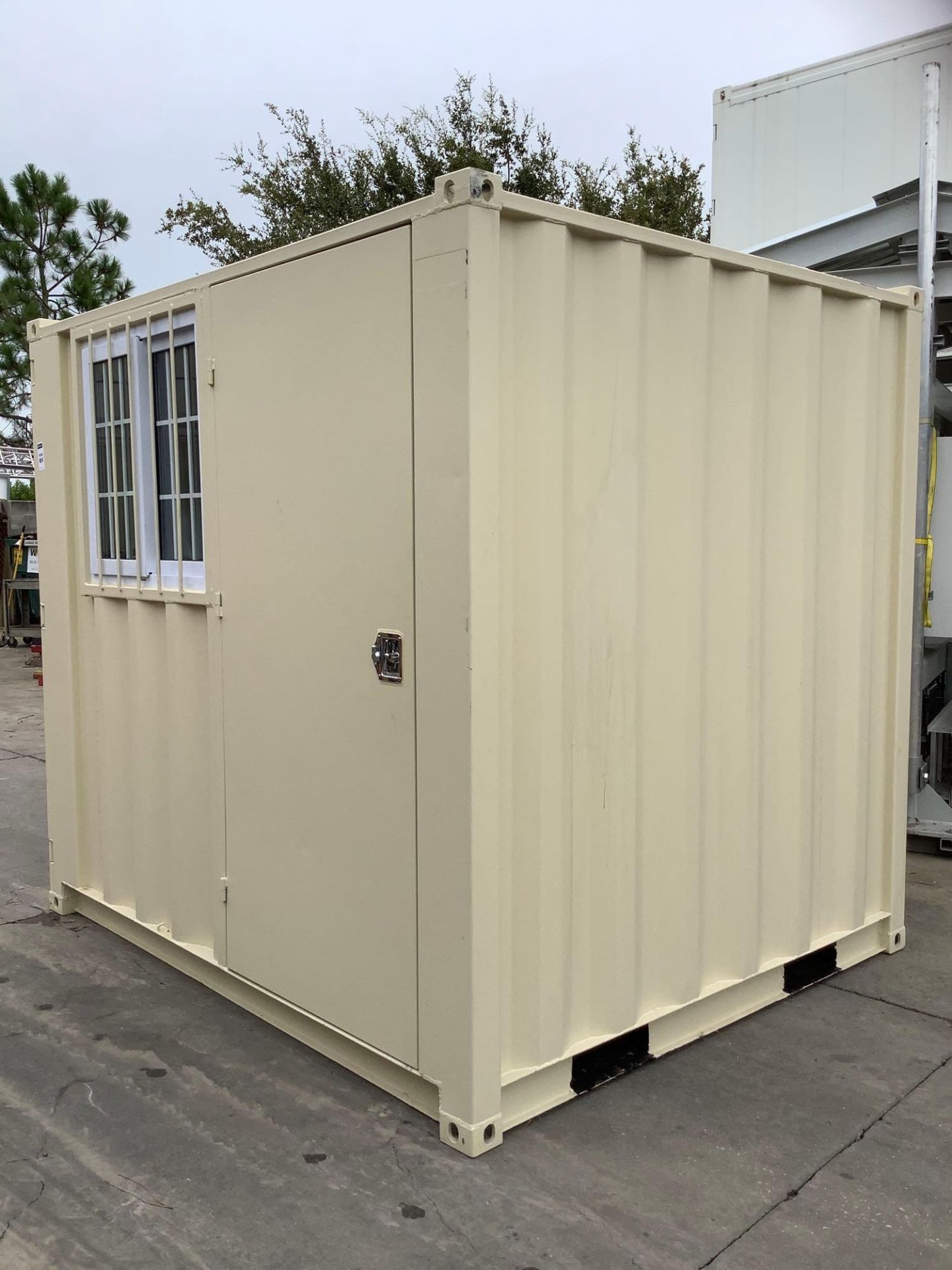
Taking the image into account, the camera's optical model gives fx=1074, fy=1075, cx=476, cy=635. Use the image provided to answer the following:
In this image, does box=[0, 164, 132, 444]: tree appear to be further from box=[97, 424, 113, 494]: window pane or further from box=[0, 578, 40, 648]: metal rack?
box=[97, 424, 113, 494]: window pane

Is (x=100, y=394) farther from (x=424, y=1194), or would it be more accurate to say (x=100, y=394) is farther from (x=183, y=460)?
(x=424, y=1194)

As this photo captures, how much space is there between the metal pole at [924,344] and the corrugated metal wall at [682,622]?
4.70 ft

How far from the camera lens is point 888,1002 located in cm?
376

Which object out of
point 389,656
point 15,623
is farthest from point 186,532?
point 15,623

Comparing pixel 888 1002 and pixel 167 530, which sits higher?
pixel 167 530

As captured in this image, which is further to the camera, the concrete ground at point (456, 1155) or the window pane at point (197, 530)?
the window pane at point (197, 530)

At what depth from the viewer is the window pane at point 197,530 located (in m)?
3.76

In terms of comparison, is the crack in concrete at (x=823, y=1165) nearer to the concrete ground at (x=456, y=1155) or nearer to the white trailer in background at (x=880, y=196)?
the concrete ground at (x=456, y=1155)

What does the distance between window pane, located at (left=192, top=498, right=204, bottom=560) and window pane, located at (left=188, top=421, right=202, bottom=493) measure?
→ 46mm

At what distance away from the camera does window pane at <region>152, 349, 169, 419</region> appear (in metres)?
3.86

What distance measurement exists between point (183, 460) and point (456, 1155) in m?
2.42

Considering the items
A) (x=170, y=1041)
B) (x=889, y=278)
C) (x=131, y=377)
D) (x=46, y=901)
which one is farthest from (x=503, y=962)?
(x=889, y=278)

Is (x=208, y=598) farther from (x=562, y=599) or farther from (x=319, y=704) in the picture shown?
(x=562, y=599)

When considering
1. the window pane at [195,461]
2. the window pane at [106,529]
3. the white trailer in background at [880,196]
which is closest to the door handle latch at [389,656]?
the window pane at [195,461]
